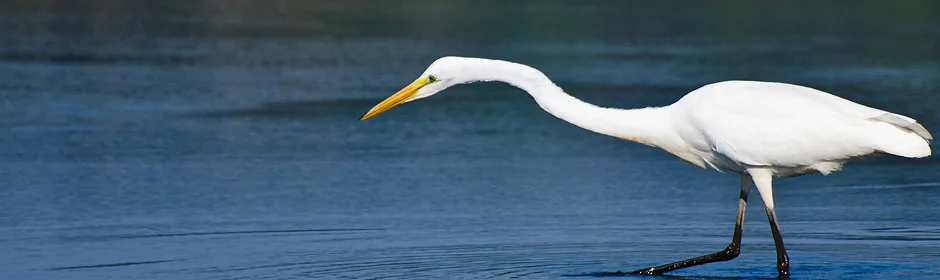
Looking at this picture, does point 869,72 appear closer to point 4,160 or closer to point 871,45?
point 871,45

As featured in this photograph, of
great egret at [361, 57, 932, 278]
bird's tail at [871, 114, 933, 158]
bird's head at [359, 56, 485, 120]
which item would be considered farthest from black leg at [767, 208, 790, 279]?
bird's head at [359, 56, 485, 120]

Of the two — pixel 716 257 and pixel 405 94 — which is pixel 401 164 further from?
pixel 716 257

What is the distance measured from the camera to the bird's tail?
8.10 meters

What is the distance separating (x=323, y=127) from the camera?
1298 cm

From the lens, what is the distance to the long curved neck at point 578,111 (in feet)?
27.4

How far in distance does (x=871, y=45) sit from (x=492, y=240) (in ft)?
34.3

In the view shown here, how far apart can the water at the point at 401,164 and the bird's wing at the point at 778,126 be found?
64cm

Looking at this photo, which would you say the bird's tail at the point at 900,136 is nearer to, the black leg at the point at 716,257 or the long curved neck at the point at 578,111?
the black leg at the point at 716,257

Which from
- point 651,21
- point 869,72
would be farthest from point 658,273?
point 651,21

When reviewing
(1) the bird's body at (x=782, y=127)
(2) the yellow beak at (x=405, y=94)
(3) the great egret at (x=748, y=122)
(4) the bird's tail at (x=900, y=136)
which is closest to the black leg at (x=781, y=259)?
(3) the great egret at (x=748, y=122)

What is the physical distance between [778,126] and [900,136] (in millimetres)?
580

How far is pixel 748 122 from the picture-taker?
833cm

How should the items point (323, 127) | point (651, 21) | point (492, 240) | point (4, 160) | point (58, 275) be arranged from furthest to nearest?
1. point (651, 21)
2. point (323, 127)
3. point (4, 160)
4. point (492, 240)
5. point (58, 275)

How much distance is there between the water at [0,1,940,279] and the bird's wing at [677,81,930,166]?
0.64 meters
